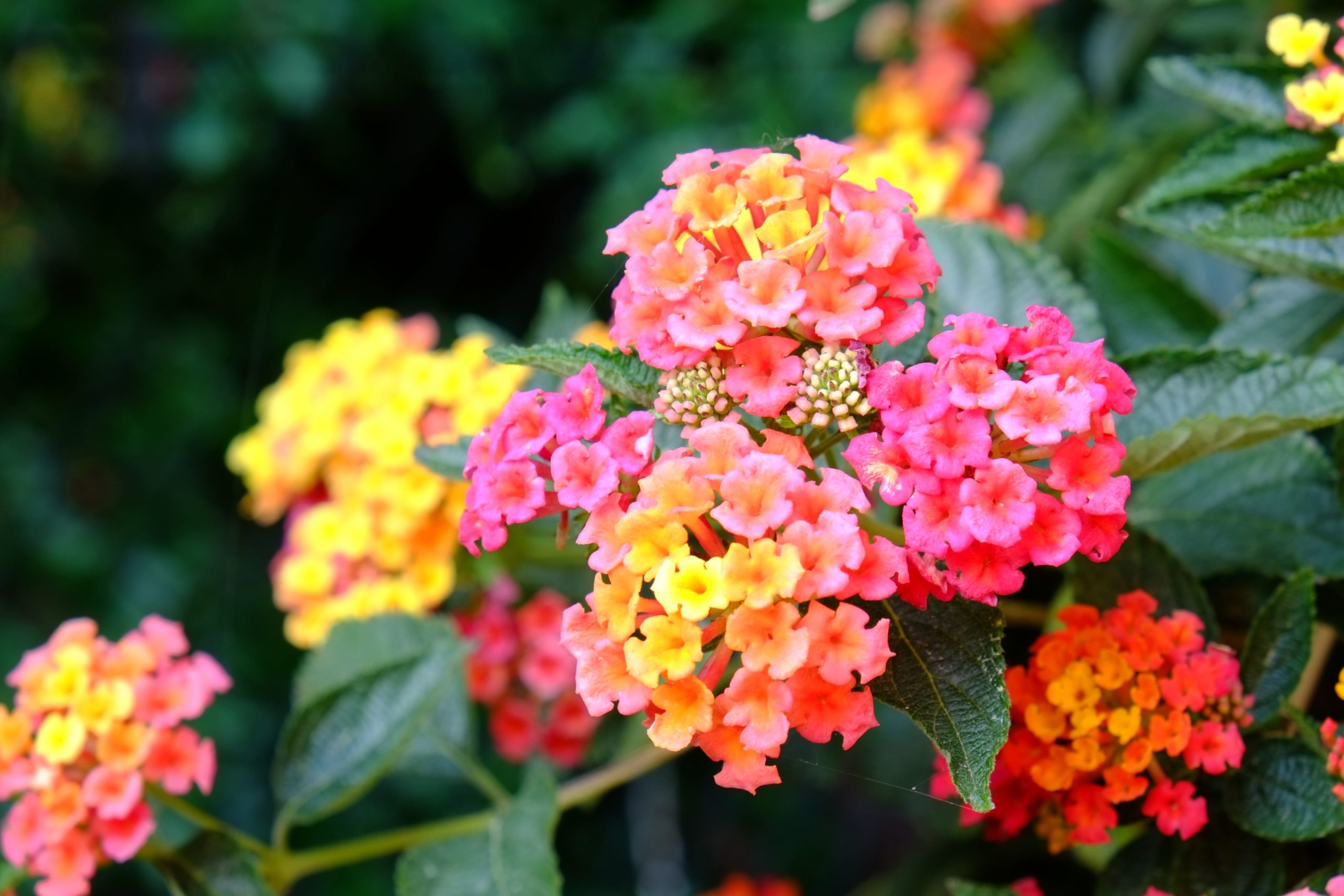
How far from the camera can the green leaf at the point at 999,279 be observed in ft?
2.25

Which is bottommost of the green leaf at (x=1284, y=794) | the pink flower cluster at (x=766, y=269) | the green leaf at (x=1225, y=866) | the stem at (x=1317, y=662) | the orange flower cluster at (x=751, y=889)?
the orange flower cluster at (x=751, y=889)

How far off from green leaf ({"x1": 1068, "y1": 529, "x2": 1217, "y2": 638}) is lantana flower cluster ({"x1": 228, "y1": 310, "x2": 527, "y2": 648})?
39cm

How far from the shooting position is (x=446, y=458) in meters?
0.67

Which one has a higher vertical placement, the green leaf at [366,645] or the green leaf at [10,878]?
the green leaf at [10,878]

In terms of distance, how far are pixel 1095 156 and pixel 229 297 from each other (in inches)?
50.6

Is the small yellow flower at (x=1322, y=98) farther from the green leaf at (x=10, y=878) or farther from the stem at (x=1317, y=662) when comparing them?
the green leaf at (x=10, y=878)

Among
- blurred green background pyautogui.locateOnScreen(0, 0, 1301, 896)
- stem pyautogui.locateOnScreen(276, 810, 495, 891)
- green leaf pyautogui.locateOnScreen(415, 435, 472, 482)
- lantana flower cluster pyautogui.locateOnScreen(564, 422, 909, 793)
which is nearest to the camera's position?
lantana flower cluster pyautogui.locateOnScreen(564, 422, 909, 793)

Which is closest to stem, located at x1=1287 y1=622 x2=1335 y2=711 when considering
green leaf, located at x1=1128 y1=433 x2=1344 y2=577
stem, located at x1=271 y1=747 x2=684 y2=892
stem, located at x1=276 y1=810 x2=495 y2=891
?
green leaf, located at x1=1128 y1=433 x2=1344 y2=577

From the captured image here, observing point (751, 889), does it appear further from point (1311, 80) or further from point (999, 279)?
point (1311, 80)

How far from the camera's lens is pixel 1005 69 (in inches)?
53.7

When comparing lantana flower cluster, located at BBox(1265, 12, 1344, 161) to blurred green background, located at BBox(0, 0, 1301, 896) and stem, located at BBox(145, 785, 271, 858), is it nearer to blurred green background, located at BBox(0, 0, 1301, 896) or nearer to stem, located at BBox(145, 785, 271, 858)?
stem, located at BBox(145, 785, 271, 858)

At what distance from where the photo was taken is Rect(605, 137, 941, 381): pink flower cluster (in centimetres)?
48

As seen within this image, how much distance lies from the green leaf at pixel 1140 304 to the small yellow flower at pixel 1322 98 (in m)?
0.18

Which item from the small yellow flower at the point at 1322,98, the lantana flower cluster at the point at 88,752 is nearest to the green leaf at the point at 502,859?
the lantana flower cluster at the point at 88,752
